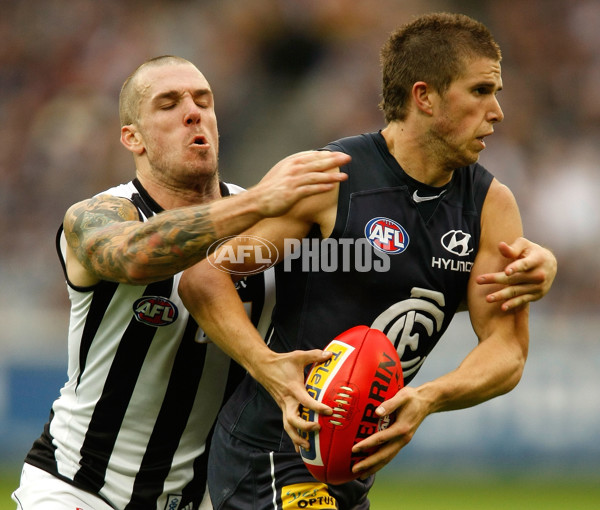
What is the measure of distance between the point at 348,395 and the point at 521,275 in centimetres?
88

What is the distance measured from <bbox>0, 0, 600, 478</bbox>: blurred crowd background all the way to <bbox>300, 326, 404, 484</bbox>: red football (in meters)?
6.78

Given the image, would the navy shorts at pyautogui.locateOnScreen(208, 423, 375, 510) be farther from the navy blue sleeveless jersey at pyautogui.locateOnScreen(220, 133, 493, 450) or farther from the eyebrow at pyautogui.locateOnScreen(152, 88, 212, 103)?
the eyebrow at pyautogui.locateOnScreen(152, 88, 212, 103)

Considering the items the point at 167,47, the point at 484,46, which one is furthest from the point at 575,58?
the point at 484,46

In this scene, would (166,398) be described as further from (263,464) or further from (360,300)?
(360,300)

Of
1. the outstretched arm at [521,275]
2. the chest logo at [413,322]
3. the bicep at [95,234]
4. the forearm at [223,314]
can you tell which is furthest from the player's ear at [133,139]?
the outstretched arm at [521,275]

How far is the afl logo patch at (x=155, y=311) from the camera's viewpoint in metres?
3.89

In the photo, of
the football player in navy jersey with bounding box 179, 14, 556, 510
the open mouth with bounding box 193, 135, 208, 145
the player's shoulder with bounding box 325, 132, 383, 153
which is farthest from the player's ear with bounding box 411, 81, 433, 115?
the open mouth with bounding box 193, 135, 208, 145

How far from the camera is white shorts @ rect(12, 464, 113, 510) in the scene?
151 inches

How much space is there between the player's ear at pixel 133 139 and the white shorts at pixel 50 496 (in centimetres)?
159

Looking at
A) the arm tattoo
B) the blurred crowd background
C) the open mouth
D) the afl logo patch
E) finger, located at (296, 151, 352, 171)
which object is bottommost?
the afl logo patch

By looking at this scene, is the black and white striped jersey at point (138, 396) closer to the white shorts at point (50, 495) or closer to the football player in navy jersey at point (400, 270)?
the white shorts at point (50, 495)

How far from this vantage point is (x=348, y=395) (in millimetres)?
3027

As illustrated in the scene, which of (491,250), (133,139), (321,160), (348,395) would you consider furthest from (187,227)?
(133,139)

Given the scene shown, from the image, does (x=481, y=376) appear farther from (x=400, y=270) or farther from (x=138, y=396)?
(x=138, y=396)
